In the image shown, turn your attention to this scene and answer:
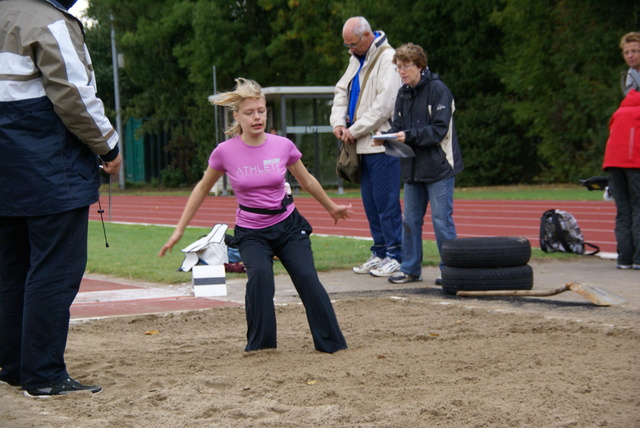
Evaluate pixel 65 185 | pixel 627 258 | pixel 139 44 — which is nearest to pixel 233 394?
pixel 65 185

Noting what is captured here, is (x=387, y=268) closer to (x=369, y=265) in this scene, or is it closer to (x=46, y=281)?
(x=369, y=265)

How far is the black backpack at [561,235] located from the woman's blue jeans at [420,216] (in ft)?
8.53

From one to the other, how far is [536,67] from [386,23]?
543 centimetres

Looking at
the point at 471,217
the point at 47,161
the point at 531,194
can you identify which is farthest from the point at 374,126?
the point at 531,194

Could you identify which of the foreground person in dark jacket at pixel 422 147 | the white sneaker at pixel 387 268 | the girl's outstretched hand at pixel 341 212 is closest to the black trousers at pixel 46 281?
the girl's outstretched hand at pixel 341 212

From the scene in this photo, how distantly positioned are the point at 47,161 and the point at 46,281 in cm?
64

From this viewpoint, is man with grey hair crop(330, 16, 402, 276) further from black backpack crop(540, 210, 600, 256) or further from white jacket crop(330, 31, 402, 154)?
black backpack crop(540, 210, 600, 256)

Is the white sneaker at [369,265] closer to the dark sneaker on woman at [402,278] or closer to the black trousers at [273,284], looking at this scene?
the dark sneaker on woman at [402,278]

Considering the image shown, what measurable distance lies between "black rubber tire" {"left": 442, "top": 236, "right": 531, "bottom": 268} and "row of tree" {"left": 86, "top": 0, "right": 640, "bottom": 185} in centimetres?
1797

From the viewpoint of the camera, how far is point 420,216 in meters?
8.73

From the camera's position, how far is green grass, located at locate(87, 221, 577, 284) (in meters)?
9.73

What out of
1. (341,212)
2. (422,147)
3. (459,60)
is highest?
(459,60)

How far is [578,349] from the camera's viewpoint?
5.42 meters

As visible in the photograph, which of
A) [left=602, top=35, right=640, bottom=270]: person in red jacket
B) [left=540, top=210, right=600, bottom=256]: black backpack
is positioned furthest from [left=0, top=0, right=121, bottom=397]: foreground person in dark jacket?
[left=540, top=210, right=600, bottom=256]: black backpack
